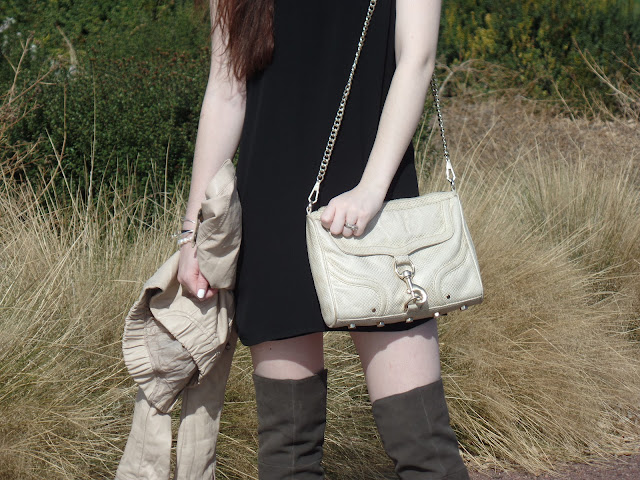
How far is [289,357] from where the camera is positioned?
1.73m

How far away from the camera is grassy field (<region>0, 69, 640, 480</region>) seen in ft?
8.45

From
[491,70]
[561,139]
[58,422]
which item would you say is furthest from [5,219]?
[491,70]

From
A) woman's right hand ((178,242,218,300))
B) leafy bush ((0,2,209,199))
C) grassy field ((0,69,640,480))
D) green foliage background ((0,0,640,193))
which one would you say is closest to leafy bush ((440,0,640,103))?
green foliage background ((0,0,640,193))

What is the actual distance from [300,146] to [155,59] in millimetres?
4035

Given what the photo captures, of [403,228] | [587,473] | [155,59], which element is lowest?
[587,473]

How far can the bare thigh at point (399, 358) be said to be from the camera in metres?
1.64

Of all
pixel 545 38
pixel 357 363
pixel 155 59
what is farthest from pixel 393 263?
pixel 545 38

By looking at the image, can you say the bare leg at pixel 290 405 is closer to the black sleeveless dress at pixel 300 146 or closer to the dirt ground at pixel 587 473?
the black sleeveless dress at pixel 300 146

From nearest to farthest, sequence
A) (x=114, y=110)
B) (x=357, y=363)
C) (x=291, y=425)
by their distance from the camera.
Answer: (x=291, y=425) < (x=357, y=363) < (x=114, y=110)

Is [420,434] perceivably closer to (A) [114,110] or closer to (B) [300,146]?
(B) [300,146]

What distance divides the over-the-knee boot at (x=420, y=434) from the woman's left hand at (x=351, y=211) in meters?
0.36

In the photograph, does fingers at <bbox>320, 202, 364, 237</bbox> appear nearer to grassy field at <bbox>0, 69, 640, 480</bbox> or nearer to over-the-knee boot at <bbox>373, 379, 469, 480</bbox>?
over-the-knee boot at <bbox>373, 379, 469, 480</bbox>

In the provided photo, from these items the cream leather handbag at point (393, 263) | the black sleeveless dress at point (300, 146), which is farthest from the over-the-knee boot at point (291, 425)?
the cream leather handbag at point (393, 263)

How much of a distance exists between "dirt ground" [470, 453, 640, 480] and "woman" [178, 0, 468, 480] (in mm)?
1383
